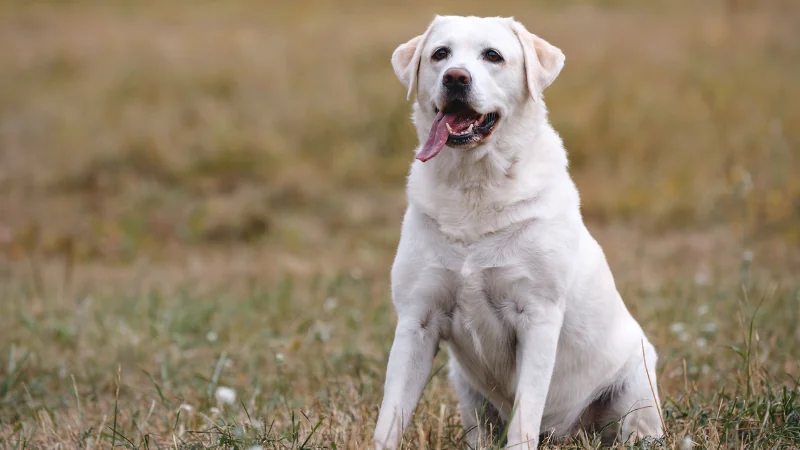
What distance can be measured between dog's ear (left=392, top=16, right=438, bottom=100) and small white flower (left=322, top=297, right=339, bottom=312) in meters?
2.02

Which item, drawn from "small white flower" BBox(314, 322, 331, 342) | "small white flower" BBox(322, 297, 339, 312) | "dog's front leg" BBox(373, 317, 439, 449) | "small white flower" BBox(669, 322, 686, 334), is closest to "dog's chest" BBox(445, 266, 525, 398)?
"dog's front leg" BBox(373, 317, 439, 449)

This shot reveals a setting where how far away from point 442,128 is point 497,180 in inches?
10.5

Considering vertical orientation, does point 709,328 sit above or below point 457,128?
below

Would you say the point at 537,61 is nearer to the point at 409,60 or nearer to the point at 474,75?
the point at 474,75

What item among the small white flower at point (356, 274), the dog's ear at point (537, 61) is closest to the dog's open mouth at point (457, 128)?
the dog's ear at point (537, 61)

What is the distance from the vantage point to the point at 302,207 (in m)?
9.48

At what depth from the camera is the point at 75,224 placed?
8.90m

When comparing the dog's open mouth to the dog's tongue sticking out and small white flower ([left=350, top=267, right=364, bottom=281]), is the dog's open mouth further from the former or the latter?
small white flower ([left=350, top=267, right=364, bottom=281])

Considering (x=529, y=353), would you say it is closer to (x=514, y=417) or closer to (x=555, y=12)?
(x=514, y=417)

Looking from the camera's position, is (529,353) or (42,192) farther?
(42,192)

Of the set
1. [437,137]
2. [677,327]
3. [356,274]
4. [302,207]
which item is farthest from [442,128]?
[302,207]

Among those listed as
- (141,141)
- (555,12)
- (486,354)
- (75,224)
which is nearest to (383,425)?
(486,354)

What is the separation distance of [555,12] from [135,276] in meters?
9.99

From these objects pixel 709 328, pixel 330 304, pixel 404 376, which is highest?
pixel 404 376
